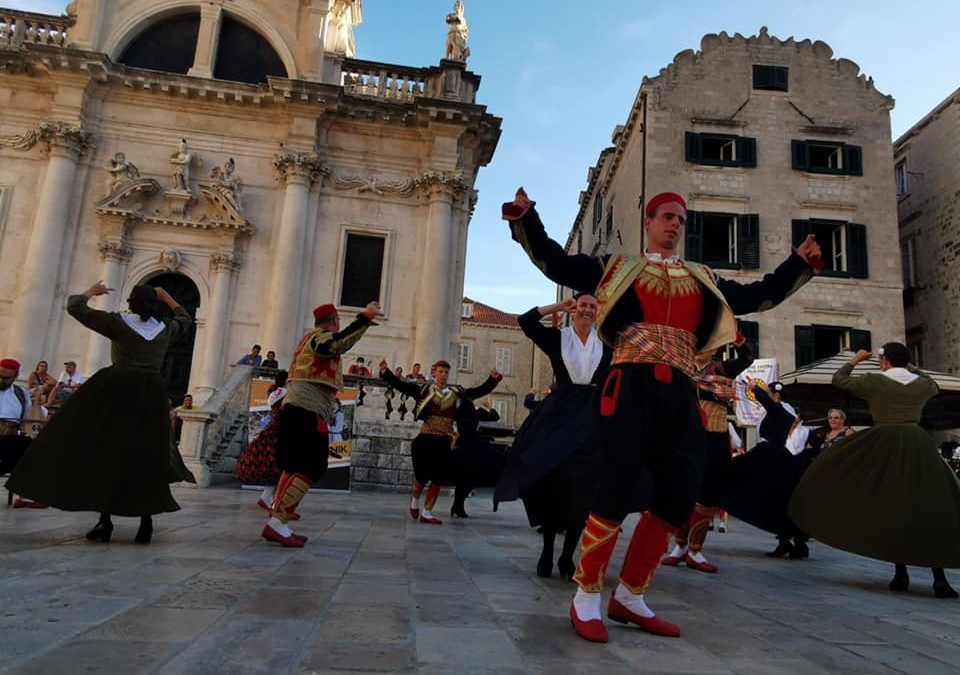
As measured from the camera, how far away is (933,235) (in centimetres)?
2450

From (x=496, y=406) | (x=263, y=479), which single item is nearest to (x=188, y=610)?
(x=263, y=479)

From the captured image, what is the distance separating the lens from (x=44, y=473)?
5.22 m

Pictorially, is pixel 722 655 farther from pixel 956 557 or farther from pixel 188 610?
pixel 956 557

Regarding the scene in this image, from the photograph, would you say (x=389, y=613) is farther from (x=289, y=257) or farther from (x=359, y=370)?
(x=289, y=257)

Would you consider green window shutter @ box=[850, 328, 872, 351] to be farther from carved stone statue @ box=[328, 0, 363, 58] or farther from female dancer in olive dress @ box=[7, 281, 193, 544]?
female dancer in olive dress @ box=[7, 281, 193, 544]

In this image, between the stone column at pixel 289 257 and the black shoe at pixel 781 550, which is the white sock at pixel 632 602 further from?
the stone column at pixel 289 257

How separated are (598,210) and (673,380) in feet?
107

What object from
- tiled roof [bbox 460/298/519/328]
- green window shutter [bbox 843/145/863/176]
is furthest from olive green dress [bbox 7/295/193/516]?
tiled roof [bbox 460/298/519/328]

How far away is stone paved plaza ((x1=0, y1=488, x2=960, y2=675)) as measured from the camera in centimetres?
258

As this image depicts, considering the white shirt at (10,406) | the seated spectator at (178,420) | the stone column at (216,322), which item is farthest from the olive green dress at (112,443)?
the stone column at (216,322)

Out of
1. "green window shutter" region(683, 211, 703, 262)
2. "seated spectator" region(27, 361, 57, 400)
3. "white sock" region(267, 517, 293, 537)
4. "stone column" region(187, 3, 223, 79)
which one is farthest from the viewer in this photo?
"green window shutter" region(683, 211, 703, 262)

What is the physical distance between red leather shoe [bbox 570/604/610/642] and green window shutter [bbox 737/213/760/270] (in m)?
21.9

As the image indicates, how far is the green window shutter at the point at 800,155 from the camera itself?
24.0 m

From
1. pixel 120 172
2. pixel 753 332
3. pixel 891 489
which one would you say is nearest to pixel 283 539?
pixel 891 489
